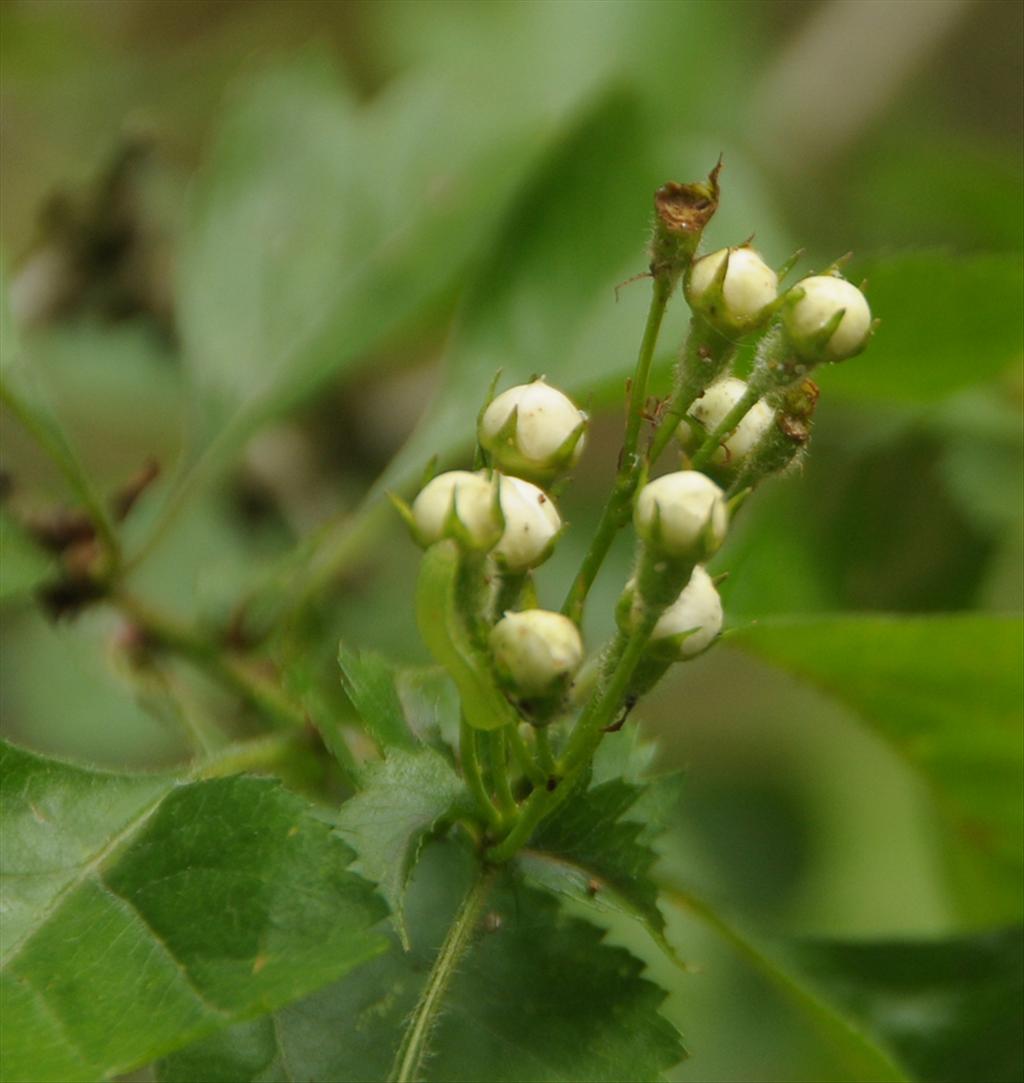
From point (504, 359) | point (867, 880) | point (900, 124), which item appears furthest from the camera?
point (900, 124)

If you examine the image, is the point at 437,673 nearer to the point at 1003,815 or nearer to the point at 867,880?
the point at 1003,815

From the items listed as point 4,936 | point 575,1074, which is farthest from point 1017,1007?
point 4,936

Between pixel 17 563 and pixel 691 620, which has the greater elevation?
pixel 691 620

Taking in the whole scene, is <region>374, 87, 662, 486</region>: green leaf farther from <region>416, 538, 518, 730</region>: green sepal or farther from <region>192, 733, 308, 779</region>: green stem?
<region>416, 538, 518, 730</region>: green sepal

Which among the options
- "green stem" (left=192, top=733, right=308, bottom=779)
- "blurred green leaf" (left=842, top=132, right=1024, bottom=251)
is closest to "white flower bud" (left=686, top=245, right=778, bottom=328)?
"green stem" (left=192, top=733, right=308, bottom=779)

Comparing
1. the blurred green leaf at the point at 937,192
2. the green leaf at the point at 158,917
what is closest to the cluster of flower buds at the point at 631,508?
the green leaf at the point at 158,917

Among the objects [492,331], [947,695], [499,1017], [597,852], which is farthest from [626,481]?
[492,331]

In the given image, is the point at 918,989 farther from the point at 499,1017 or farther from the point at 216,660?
the point at 216,660
